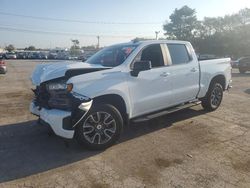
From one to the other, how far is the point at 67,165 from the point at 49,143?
3.71 feet

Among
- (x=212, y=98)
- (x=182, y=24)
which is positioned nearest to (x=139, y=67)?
(x=212, y=98)

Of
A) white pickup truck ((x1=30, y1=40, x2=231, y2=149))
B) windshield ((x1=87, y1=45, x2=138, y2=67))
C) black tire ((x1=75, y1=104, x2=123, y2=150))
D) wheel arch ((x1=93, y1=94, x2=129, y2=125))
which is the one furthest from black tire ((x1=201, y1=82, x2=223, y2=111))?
black tire ((x1=75, y1=104, x2=123, y2=150))

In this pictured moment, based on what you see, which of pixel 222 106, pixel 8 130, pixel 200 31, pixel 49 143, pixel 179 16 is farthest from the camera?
pixel 179 16

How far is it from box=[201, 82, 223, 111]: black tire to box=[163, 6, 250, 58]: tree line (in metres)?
50.7

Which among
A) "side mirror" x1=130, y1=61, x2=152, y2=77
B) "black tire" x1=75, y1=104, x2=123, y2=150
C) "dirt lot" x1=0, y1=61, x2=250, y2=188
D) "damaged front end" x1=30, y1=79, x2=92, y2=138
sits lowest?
"dirt lot" x1=0, y1=61, x2=250, y2=188

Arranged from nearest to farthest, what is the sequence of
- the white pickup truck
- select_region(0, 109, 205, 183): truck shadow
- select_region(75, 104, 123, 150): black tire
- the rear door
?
select_region(0, 109, 205, 183): truck shadow, the white pickup truck, select_region(75, 104, 123, 150): black tire, the rear door

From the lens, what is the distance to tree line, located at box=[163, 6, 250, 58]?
5600cm

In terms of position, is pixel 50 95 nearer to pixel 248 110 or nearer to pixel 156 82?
pixel 156 82

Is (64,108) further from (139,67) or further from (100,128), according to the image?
(139,67)

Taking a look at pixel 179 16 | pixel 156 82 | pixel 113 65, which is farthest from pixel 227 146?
pixel 179 16

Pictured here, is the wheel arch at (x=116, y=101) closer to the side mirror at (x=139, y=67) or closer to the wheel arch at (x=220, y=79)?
the side mirror at (x=139, y=67)

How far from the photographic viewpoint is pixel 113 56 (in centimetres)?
604

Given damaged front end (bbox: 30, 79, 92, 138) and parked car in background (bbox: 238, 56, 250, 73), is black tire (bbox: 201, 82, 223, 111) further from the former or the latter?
parked car in background (bbox: 238, 56, 250, 73)

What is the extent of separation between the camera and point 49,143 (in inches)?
217
